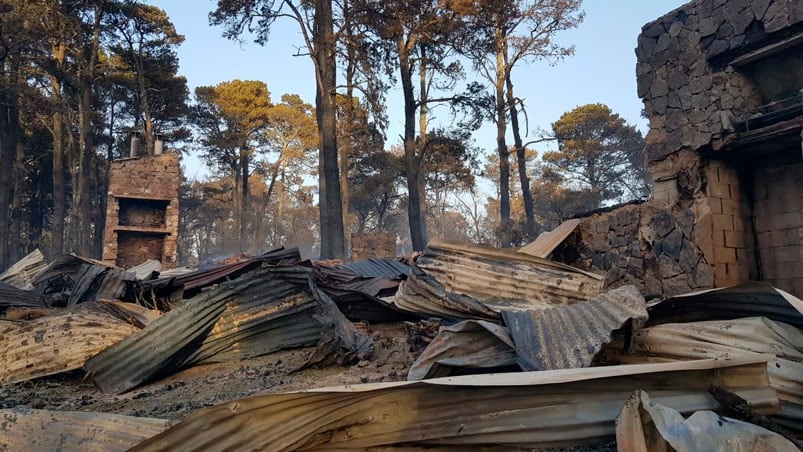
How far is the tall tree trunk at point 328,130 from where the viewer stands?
1197 cm

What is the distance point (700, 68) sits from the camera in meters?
7.11

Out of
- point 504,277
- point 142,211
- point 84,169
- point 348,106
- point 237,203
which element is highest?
point 348,106

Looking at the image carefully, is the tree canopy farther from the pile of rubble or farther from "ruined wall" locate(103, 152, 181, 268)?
the pile of rubble

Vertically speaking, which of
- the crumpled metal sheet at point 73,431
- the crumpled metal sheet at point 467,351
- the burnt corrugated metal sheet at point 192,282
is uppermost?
the burnt corrugated metal sheet at point 192,282

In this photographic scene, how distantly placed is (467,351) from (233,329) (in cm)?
166

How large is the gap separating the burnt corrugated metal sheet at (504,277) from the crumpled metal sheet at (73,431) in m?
1.89

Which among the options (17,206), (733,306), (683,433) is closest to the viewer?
(683,433)

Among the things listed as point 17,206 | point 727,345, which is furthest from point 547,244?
point 17,206

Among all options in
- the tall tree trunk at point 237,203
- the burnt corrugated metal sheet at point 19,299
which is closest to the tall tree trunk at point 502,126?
the burnt corrugated metal sheet at point 19,299

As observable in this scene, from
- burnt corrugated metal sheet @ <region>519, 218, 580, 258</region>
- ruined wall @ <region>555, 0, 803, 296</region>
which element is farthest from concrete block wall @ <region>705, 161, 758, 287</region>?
burnt corrugated metal sheet @ <region>519, 218, 580, 258</region>

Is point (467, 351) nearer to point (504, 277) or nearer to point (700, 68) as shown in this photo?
point (504, 277)

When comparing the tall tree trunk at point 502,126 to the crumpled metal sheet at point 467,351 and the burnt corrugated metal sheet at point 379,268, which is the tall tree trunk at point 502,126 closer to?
the burnt corrugated metal sheet at point 379,268

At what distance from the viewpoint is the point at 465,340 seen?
202cm

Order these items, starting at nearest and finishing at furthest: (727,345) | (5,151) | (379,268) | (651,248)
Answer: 1. (727,345)
2. (379,268)
3. (651,248)
4. (5,151)
